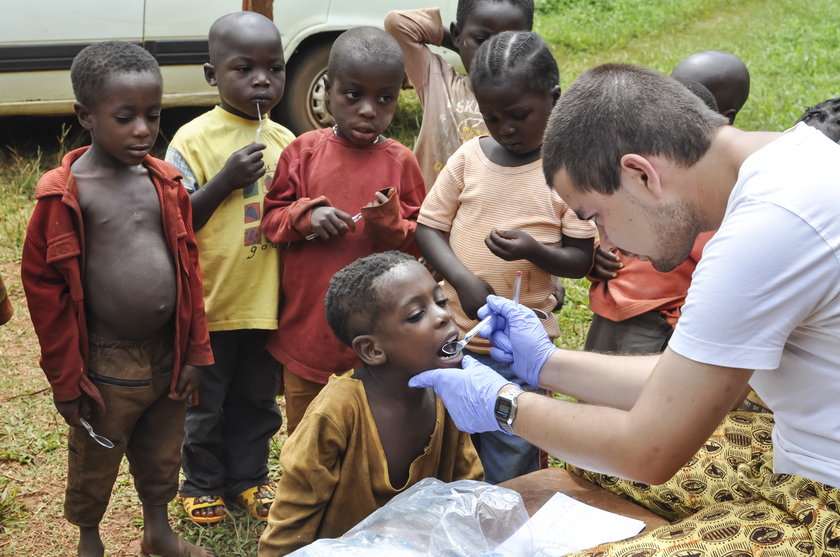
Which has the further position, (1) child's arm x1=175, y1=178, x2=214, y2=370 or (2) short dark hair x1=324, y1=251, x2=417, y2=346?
(1) child's arm x1=175, y1=178, x2=214, y2=370

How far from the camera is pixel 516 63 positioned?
9.20ft

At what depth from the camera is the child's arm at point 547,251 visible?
2.68m

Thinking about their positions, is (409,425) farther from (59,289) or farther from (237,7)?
(237,7)

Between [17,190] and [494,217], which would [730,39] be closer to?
[17,190]

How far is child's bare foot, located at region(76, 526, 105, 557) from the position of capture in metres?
2.75

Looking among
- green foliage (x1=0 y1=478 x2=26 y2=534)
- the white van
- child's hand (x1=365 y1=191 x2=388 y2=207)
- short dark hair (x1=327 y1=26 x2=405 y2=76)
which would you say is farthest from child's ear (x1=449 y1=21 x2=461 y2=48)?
green foliage (x1=0 y1=478 x2=26 y2=534)

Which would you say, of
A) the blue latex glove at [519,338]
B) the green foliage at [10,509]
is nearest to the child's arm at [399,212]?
the blue latex glove at [519,338]

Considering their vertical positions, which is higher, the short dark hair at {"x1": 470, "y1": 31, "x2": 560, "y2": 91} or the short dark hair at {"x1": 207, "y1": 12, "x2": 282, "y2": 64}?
the short dark hair at {"x1": 470, "y1": 31, "x2": 560, "y2": 91}

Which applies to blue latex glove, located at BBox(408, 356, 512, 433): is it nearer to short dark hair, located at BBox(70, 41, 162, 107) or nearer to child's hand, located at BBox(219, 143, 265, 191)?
child's hand, located at BBox(219, 143, 265, 191)

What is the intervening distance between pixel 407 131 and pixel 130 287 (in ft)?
14.7

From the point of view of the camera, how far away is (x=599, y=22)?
10.1m

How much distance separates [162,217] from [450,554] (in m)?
1.33

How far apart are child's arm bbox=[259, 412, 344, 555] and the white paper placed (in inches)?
19.1

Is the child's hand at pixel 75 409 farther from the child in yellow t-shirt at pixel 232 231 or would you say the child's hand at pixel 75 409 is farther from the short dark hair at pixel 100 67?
the short dark hair at pixel 100 67
